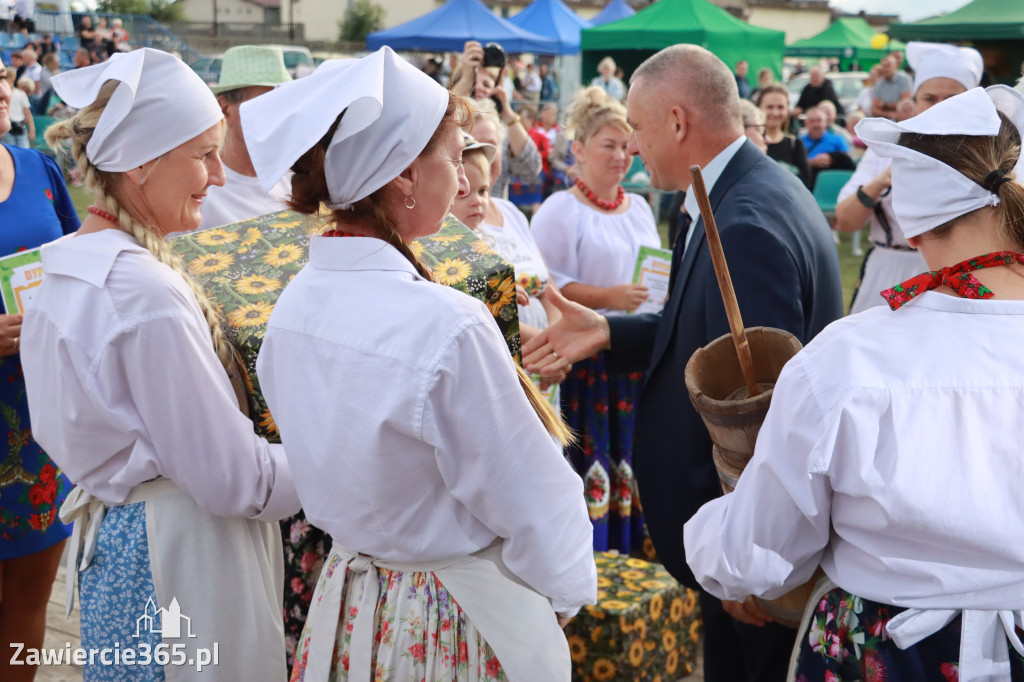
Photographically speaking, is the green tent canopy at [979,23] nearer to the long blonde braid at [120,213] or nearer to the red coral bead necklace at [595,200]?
the red coral bead necklace at [595,200]

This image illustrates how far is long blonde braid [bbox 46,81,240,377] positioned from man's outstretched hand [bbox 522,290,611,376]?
3.48 feet

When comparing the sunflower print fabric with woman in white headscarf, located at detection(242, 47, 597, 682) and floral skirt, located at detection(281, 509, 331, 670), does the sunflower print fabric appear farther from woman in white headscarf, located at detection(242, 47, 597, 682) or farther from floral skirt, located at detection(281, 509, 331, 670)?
floral skirt, located at detection(281, 509, 331, 670)

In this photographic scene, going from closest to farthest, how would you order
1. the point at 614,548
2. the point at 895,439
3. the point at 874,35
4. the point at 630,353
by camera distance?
the point at 895,439 → the point at 630,353 → the point at 614,548 → the point at 874,35

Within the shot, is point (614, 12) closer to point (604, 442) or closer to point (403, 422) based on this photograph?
point (604, 442)

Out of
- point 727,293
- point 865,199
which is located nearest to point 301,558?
point 727,293

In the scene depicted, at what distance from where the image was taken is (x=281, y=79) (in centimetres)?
391

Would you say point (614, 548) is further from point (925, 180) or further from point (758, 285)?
point (925, 180)

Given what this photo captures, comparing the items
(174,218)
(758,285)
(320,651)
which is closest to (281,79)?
(174,218)

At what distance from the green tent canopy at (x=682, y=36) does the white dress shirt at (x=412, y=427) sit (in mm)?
12831

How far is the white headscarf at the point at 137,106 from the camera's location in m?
2.12

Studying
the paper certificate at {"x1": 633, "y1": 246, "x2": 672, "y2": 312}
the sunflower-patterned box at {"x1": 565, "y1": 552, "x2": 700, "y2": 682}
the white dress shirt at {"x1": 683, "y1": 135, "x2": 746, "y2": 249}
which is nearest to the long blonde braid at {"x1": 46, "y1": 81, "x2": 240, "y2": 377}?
the white dress shirt at {"x1": 683, "y1": 135, "x2": 746, "y2": 249}

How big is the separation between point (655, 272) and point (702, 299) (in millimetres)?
1727

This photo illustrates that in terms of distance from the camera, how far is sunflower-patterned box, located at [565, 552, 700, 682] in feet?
10.4

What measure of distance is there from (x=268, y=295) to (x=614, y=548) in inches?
108
